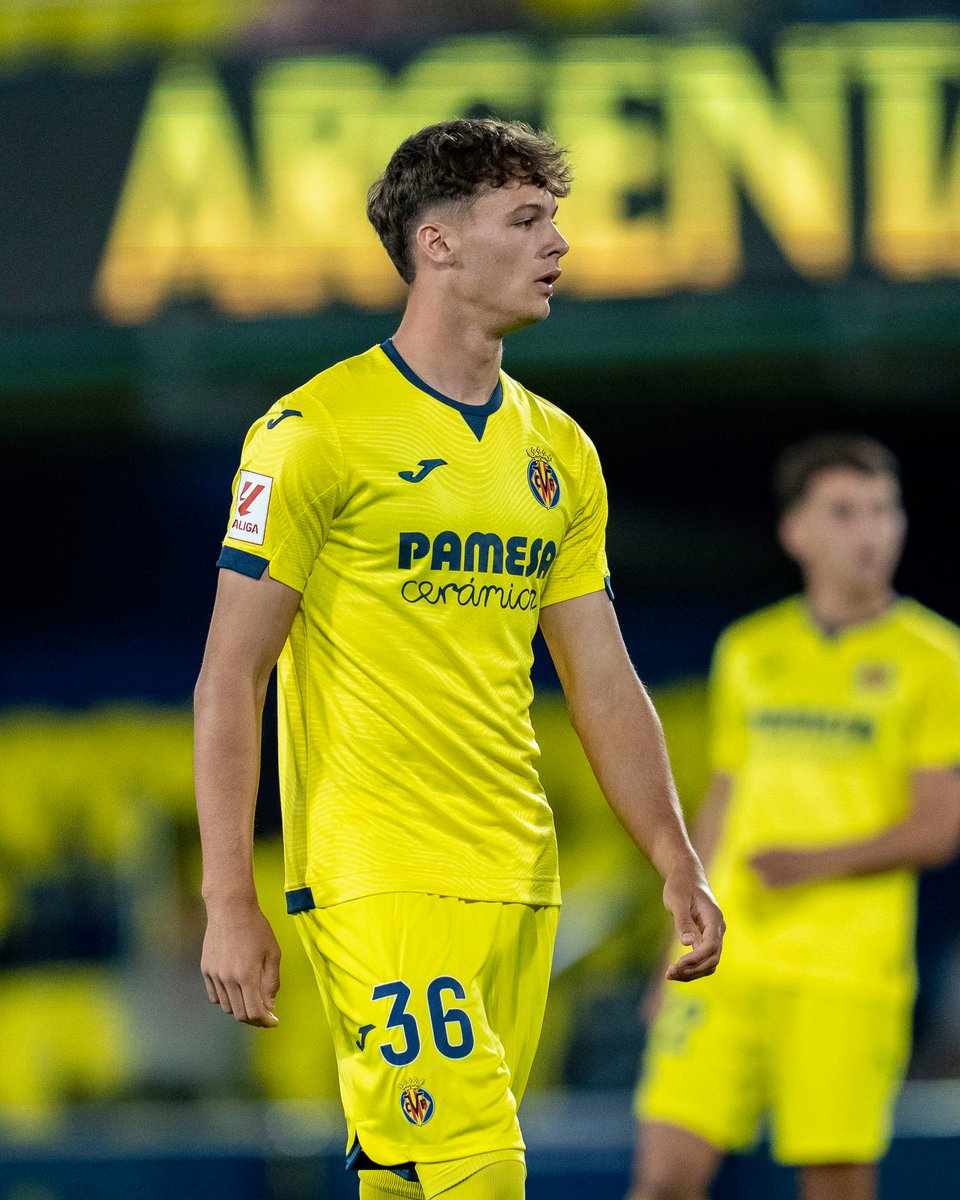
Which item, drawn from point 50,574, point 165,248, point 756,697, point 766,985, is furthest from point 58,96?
point 766,985

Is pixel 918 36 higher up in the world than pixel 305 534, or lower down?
higher up

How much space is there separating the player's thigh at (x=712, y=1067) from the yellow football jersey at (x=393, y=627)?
5.99ft

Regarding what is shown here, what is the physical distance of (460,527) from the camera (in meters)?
3.11

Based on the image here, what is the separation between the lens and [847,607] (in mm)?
5215

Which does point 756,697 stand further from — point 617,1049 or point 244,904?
point 617,1049

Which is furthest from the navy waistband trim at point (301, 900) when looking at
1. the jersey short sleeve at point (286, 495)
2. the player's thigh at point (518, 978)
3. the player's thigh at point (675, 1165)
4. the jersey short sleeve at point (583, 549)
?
the player's thigh at point (675, 1165)

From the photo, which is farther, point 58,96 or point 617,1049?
point 617,1049

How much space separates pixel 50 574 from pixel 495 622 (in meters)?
7.38

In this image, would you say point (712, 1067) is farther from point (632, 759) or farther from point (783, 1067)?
point (632, 759)

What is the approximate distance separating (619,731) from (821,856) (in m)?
1.72

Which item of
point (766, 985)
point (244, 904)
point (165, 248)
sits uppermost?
point (165, 248)

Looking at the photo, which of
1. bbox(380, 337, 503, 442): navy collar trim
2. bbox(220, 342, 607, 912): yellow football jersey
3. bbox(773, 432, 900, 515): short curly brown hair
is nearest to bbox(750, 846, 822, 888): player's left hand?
bbox(773, 432, 900, 515): short curly brown hair

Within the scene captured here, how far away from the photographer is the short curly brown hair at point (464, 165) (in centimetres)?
→ 312

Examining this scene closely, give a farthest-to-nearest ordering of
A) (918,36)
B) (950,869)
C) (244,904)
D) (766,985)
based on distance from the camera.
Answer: (950,869), (918,36), (766,985), (244,904)
